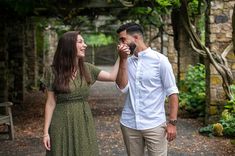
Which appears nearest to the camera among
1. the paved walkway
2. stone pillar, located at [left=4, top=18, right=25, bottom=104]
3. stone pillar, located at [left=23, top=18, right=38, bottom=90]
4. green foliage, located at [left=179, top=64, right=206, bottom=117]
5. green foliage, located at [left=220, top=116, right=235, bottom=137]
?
the paved walkway

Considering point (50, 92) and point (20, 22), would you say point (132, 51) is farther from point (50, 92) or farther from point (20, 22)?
point (20, 22)

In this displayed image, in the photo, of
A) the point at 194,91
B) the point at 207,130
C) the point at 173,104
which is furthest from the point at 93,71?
the point at 194,91

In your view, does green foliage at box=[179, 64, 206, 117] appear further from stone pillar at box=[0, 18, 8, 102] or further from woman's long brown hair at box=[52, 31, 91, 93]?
woman's long brown hair at box=[52, 31, 91, 93]

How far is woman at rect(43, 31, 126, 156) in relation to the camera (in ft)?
13.9

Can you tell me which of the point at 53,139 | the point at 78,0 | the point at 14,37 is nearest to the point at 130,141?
the point at 53,139

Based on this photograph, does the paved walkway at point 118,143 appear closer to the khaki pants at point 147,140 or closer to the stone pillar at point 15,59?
the khaki pants at point 147,140

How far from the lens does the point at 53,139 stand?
427cm

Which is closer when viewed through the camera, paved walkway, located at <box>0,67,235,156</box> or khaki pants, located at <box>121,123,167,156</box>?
khaki pants, located at <box>121,123,167,156</box>

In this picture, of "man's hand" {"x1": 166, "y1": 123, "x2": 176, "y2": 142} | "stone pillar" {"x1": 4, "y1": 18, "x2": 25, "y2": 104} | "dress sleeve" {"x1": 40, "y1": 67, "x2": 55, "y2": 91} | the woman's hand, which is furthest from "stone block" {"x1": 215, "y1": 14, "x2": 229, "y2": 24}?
"stone pillar" {"x1": 4, "y1": 18, "x2": 25, "y2": 104}

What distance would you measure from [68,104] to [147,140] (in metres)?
0.72

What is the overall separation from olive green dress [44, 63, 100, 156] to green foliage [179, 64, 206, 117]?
23.3ft

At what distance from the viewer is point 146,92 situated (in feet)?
14.6

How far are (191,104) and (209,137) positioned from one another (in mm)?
2858

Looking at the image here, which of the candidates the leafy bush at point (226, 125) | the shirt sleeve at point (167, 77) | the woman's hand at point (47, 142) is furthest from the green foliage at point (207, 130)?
the woman's hand at point (47, 142)
